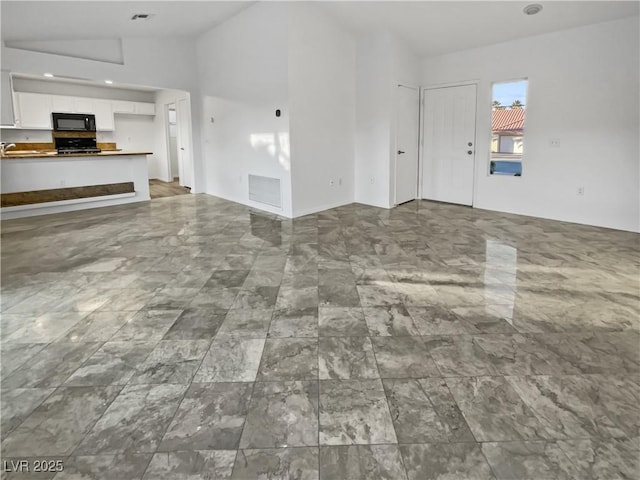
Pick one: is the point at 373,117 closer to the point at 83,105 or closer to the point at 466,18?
the point at 466,18

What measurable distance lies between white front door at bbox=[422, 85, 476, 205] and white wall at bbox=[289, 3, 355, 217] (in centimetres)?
146

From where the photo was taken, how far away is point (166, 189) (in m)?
9.14

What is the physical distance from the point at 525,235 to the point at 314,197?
Result: 2989 millimetres

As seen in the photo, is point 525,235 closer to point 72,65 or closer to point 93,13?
point 93,13

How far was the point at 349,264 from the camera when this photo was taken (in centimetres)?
385

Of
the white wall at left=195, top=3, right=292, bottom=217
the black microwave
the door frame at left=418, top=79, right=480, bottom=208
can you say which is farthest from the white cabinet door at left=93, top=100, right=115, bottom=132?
the door frame at left=418, top=79, right=480, bottom=208

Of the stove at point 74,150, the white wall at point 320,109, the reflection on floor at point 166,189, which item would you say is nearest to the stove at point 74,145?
the stove at point 74,150

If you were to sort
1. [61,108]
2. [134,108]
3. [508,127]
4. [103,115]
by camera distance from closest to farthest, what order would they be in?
[508,127], [61,108], [103,115], [134,108]

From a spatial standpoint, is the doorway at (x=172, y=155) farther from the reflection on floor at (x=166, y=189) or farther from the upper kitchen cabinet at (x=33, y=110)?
the upper kitchen cabinet at (x=33, y=110)

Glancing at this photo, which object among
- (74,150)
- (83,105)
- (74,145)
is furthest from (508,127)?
(83,105)

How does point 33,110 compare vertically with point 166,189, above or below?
above

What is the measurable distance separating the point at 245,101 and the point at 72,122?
394cm

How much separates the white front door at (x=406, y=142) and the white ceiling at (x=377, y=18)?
2.66ft

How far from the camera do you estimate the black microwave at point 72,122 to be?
24.9 feet
